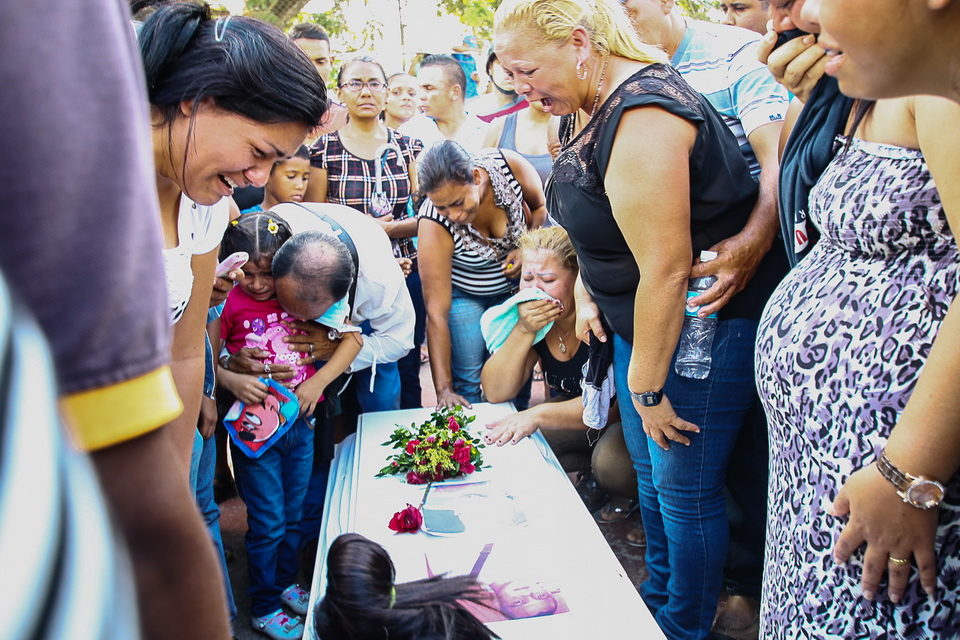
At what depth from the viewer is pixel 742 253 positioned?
197cm

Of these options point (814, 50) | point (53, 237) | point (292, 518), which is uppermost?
point (814, 50)

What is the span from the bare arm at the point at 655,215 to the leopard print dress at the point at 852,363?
35cm

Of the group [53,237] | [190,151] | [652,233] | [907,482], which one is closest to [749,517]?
[652,233]

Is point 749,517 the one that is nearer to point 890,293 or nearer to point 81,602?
point 890,293

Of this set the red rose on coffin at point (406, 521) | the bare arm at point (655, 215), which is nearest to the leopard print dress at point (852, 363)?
the bare arm at point (655, 215)

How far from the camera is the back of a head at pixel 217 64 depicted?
159cm

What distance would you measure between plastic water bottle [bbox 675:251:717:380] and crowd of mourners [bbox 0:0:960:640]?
14 millimetres

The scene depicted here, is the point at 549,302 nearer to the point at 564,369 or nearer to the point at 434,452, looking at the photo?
the point at 564,369

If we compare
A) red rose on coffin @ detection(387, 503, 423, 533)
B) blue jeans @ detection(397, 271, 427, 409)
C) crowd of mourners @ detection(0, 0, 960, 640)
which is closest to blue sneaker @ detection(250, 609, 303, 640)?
crowd of mourners @ detection(0, 0, 960, 640)

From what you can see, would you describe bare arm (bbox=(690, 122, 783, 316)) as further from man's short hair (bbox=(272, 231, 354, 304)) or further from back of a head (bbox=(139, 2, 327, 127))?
man's short hair (bbox=(272, 231, 354, 304))

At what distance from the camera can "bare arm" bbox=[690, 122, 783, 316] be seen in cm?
194

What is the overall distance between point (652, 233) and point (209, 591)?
144 centimetres

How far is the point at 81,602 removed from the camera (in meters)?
0.33

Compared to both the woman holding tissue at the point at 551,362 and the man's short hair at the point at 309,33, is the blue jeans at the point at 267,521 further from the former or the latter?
the man's short hair at the point at 309,33
